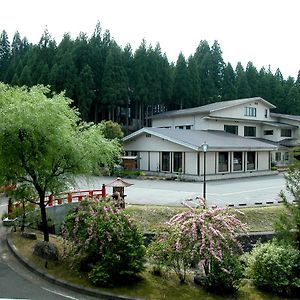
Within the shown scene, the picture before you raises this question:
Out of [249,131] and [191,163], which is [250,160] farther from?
[249,131]

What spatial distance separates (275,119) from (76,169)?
3876 centimetres

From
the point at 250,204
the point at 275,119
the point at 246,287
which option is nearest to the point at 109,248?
the point at 246,287

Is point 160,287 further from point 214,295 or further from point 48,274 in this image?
point 48,274

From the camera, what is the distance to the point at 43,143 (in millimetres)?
9258

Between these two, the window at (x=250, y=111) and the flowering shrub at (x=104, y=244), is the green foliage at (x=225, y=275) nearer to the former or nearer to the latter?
the flowering shrub at (x=104, y=244)

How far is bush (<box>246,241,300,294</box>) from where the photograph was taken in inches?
297

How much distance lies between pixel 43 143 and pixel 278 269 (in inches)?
249

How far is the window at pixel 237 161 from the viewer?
29789 millimetres

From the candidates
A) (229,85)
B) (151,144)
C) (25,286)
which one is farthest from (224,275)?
(229,85)

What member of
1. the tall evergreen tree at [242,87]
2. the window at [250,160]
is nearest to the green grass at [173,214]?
the window at [250,160]

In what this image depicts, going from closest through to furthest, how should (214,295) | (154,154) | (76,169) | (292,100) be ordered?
(214,295) < (76,169) < (154,154) < (292,100)

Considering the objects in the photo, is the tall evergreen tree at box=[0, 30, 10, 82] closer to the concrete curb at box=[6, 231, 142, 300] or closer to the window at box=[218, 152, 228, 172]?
the window at box=[218, 152, 228, 172]

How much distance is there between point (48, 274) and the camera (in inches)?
332

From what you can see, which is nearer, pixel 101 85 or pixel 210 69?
pixel 101 85
